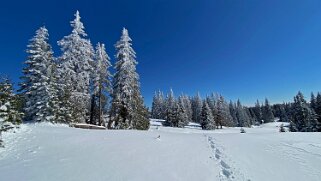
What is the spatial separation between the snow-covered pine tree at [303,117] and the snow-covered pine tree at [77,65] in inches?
1600

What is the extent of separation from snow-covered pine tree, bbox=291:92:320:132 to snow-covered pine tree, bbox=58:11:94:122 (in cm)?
4064

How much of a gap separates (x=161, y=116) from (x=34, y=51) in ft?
228

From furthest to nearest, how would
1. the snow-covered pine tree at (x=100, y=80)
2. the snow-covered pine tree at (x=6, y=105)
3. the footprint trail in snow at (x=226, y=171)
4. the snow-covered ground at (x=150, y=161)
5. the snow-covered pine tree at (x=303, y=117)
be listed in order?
the snow-covered pine tree at (x=303, y=117)
the snow-covered pine tree at (x=100, y=80)
the snow-covered pine tree at (x=6, y=105)
the snow-covered ground at (x=150, y=161)
the footprint trail in snow at (x=226, y=171)

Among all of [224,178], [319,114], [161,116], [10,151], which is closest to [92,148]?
[10,151]

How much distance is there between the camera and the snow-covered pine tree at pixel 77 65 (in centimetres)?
2383

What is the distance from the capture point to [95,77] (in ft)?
91.4

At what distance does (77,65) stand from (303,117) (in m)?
43.9

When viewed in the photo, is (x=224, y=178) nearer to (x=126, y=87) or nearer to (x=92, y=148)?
(x=92, y=148)

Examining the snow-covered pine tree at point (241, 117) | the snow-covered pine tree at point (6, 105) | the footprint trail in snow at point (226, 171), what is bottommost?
the footprint trail in snow at point (226, 171)

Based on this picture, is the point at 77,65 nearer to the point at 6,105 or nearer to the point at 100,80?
the point at 100,80

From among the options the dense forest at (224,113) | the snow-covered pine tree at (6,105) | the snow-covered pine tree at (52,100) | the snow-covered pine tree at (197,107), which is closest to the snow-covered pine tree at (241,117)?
the dense forest at (224,113)

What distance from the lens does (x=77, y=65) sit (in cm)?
2564

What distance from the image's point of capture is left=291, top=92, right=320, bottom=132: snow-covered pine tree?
1556 inches

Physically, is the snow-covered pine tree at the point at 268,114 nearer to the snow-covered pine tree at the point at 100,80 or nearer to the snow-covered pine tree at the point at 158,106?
the snow-covered pine tree at the point at 158,106
